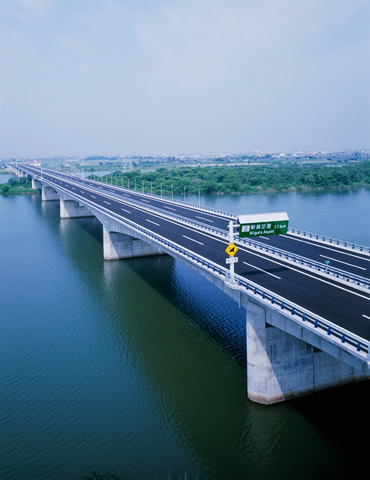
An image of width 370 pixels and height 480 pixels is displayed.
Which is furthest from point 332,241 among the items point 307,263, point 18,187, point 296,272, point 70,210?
point 18,187

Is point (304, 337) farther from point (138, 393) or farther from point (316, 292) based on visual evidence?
point (138, 393)

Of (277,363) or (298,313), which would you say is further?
(277,363)

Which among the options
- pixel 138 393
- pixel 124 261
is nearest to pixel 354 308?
pixel 138 393

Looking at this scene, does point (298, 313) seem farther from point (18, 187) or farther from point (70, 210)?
point (18, 187)

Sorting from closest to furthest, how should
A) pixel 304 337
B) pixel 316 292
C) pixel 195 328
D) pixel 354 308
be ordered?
1. pixel 304 337
2. pixel 354 308
3. pixel 316 292
4. pixel 195 328

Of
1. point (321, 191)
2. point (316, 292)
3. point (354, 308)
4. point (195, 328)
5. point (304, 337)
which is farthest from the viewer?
point (321, 191)

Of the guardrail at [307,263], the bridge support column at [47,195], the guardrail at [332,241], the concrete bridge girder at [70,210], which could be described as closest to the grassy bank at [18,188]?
the bridge support column at [47,195]

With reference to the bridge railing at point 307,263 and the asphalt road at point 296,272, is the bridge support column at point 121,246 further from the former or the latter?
the bridge railing at point 307,263

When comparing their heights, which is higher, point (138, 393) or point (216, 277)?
point (216, 277)
